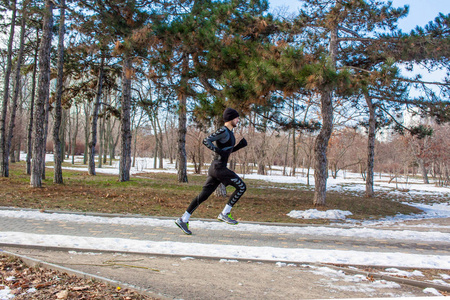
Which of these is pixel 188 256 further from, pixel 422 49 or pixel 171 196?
pixel 422 49

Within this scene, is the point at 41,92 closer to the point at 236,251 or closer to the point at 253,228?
the point at 253,228

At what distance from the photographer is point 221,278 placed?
4.12m

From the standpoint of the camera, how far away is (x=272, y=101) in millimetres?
12578

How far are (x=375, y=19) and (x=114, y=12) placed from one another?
9.67 meters

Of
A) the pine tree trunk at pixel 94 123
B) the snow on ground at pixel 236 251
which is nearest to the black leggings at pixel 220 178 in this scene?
the snow on ground at pixel 236 251

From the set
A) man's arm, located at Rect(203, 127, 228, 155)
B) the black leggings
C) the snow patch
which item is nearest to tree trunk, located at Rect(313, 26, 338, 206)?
the snow patch

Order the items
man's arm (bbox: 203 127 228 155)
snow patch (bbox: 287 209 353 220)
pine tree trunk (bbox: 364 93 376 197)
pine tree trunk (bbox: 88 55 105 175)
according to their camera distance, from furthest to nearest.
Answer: pine tree trunk (bbox: 88 55 105 175)
pine tree trunk (bbox: 364 93 376 197)
snow patch (bbox: 287 209 353 220)
man's arm (bbox: 203 127 228 155)

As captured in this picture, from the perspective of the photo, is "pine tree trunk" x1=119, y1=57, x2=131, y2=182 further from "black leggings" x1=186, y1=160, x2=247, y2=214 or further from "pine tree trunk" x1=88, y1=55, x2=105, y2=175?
"black leggings" x1=186, y1=160, x2=247, y2=214

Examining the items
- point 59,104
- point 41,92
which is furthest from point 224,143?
point 59,104

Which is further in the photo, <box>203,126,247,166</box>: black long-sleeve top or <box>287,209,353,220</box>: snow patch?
<box>287,209,353,220</box>: snow patch

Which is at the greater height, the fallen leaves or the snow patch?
the fallen leaves

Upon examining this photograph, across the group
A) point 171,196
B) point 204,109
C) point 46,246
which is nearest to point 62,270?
point 46,246

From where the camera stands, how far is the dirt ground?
366 centimetres

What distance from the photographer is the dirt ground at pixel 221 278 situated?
3664 mm
